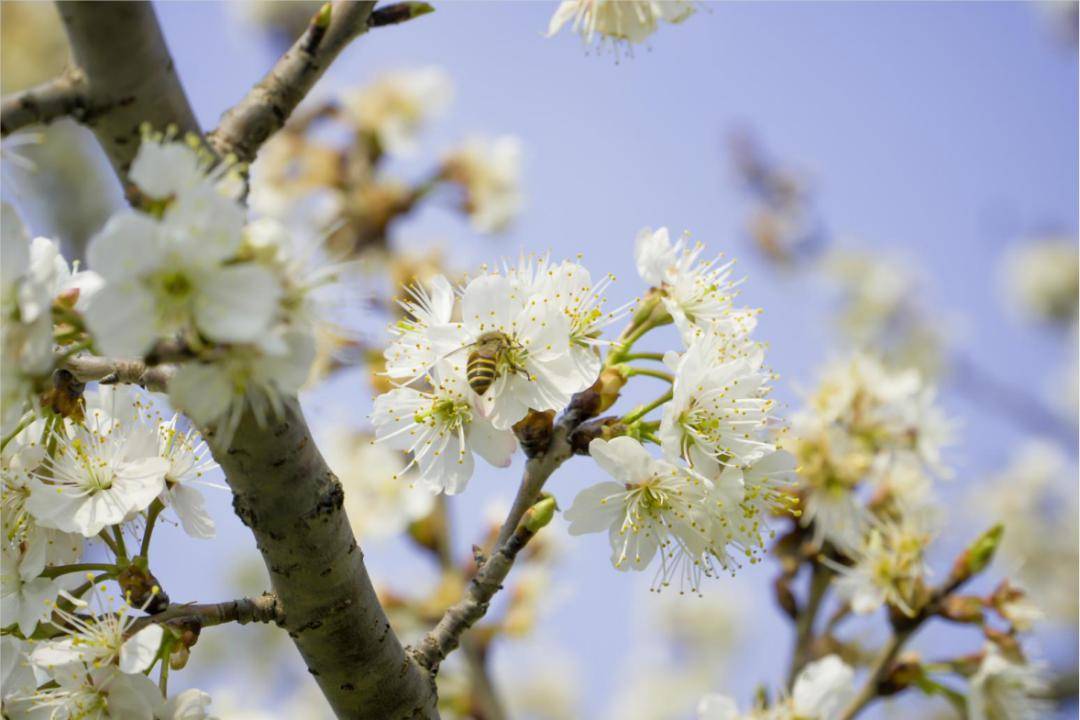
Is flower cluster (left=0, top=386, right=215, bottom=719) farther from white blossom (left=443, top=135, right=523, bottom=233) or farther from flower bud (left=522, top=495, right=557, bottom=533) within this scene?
white blossom (left=443, top=135, right=523, bottom=233)

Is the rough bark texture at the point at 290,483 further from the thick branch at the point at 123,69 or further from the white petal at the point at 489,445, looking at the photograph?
the white petal at the point at 489,445

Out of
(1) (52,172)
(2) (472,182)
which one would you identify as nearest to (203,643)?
(1) (52,172)

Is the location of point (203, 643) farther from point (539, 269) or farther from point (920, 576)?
point (539, 269)

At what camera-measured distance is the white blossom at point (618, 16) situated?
1.88 m

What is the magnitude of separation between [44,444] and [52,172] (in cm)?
509

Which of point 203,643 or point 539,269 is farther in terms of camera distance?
point 203,643

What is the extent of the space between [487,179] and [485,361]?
9.62 feet

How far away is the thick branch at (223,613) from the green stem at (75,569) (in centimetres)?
9

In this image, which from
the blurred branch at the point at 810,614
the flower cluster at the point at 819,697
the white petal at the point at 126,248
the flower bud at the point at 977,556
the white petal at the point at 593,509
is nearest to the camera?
the white petal at the point at 126,248

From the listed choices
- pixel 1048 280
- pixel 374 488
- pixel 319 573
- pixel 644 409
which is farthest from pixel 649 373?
pixel 1048 280

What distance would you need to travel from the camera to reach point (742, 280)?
170 centimetres

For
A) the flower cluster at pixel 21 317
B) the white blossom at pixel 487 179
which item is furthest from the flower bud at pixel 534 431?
the white blossom at pixel 487 179

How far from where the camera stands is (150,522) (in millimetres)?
1479

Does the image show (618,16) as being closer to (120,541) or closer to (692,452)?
(692,452)
